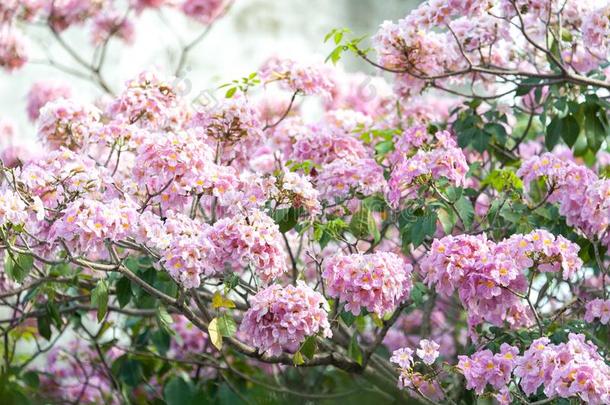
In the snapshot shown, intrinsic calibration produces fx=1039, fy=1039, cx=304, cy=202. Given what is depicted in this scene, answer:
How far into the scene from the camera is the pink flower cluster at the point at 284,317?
194 centimetres

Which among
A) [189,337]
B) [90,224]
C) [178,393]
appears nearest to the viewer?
[90,224]

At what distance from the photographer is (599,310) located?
219 cm

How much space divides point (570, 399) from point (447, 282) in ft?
1.05

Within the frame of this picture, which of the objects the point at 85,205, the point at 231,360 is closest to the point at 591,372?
the point at 85,205

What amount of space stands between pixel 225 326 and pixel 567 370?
671 millimetres

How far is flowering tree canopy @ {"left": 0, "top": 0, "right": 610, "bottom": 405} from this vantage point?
78.5 inches

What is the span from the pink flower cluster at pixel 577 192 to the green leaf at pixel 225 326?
735mm

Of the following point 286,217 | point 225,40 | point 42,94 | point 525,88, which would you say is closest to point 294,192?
point 286,217

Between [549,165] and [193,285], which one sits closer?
[193,285]

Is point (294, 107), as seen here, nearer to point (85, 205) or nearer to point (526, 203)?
point (526, 203)

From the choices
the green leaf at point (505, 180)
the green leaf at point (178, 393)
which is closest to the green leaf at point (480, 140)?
the green leaf at point (505, 180)

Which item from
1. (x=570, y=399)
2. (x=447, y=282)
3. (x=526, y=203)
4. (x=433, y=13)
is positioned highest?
(x=433, y=13)

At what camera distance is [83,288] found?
9.15 ft

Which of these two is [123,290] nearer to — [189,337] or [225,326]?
[225,326]
